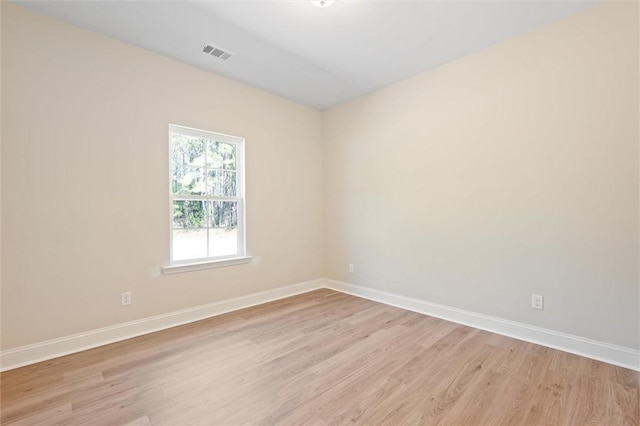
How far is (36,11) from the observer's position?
226cm

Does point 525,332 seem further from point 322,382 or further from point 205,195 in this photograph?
point 205,195

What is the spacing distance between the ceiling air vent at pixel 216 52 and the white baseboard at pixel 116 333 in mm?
2642

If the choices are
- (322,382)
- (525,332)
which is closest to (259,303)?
(322,382)

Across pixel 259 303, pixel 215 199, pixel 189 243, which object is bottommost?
pixel 259 303

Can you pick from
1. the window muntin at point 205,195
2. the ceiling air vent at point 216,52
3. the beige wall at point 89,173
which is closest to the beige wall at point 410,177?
the beige wall at point 89,173

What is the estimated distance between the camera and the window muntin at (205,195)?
3.07 metres

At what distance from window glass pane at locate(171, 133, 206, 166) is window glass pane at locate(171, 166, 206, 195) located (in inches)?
3.0

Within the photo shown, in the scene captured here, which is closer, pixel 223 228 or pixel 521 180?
pixel 521 180

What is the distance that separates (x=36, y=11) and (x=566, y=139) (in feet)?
14.4

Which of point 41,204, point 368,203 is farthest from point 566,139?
point 41,204

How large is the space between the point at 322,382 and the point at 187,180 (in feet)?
7.97

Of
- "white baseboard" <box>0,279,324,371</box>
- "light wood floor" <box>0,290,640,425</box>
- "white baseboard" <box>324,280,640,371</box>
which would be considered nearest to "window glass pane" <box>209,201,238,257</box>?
"white baseboard" <box>0,279,324,371</box>

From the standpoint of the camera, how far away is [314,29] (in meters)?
2.54

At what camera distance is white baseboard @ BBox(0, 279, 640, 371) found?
7.09 feet
